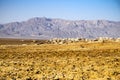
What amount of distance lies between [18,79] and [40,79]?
976 millimetres

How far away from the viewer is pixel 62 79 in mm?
12523

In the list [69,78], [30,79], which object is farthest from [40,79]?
[69,78]

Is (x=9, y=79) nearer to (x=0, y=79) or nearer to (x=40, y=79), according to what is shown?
(x=0, y=79)

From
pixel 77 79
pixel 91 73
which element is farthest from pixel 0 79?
pixel 91 73

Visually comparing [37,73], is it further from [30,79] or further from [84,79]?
[84,79]

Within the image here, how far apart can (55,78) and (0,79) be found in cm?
243

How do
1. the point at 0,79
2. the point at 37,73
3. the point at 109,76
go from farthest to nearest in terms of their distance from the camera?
1. the point at 37,73
2. the point at 109,76
3. the point at 0,79

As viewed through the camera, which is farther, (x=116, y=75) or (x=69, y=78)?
(x=116, y=75)

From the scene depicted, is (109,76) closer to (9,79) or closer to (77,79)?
(77,79)

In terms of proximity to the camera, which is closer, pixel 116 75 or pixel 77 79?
pixel 77 79

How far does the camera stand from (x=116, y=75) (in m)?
13.6

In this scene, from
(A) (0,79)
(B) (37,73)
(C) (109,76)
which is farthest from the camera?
(B) (37,73)

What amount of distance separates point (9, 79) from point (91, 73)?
4.20m

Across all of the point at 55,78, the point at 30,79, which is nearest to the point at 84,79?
the point at 55,78
